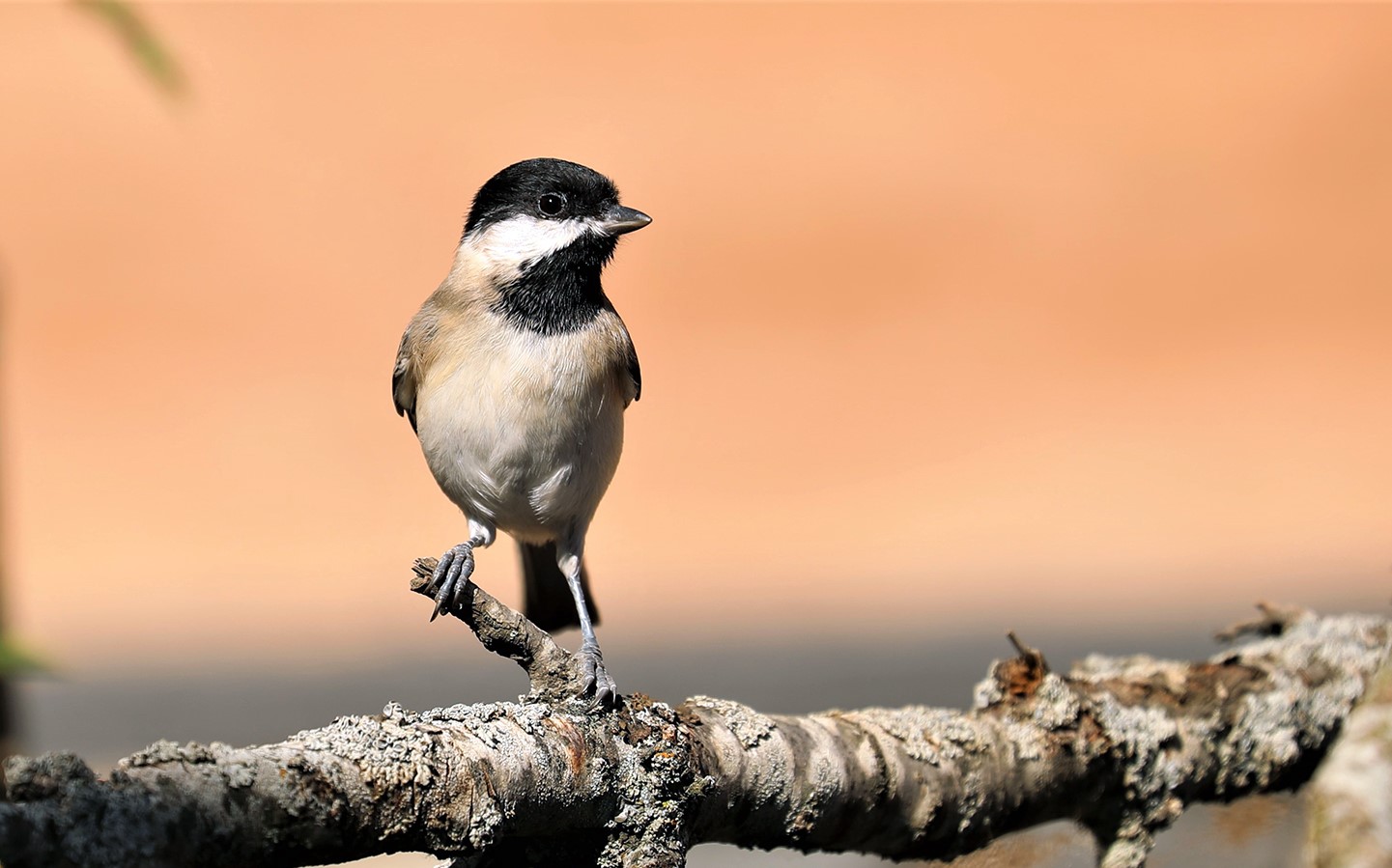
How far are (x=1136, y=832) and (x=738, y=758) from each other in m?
1.22

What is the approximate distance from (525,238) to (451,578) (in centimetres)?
153

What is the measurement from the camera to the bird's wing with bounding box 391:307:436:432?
402cm

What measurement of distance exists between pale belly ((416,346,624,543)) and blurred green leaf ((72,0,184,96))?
75.7 inches

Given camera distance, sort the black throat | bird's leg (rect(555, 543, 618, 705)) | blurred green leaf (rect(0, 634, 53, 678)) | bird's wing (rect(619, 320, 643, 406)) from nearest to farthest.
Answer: blurred green leaf (rect(0, 634, 53, 678)) < bird's leg (rect(555, 543, 618, 705)) < the black throat < bird's wing (rect(619, 320, 643, 406))

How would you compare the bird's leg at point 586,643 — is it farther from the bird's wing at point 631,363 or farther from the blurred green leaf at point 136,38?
the blurred green leaf at point 136,38

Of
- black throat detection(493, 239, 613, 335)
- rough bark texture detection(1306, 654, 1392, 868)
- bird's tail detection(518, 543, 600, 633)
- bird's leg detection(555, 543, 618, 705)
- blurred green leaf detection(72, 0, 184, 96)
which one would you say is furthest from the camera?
bird's tail detection(518, 543, 600, 633)

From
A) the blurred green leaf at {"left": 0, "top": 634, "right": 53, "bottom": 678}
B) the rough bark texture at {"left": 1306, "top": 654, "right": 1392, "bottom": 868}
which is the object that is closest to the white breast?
the blurred green leaf at {"left": 0, "top": 634, "right": 53, "bottom": 678}

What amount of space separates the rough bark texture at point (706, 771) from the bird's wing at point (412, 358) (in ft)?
4.65

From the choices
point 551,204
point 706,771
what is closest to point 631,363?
point 551,204

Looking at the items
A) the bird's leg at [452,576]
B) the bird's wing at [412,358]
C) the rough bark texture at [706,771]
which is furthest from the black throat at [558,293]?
the rough bark texture at [706,771]

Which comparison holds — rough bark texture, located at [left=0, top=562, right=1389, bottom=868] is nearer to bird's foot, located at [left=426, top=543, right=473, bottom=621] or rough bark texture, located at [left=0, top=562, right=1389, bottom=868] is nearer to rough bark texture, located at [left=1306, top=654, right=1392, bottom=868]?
bird's foot, located at [left=426, top=543, right=473, bottom=621]

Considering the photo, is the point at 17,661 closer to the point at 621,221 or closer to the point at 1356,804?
the point at 1356,804

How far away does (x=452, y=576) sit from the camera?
2.97 m

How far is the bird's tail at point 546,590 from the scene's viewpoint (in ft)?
14.8
